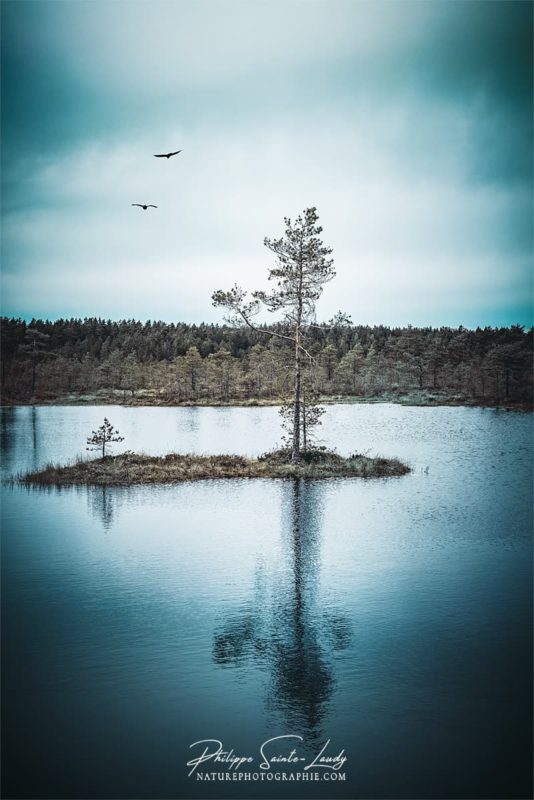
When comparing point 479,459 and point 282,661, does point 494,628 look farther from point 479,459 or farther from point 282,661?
point 479,459

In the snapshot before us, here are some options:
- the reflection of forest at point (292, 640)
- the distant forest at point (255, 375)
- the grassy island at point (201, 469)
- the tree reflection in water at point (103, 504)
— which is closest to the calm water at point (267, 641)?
the reflection of forest at point (292, 640)

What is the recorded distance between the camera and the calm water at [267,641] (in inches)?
347

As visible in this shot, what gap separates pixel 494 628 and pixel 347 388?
114315 millimetres

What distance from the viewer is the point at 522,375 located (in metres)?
92.8

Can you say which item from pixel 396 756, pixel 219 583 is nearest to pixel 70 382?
pixel 219 583

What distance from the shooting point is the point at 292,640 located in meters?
12.3

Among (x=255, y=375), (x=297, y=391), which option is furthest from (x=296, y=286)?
(x=255, y=375)

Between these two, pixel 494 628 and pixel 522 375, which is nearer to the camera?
pixel 494 628

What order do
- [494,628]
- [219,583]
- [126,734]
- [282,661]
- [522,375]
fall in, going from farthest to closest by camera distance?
[522,375] < [219,583] < [494,628] < [282,661] < [126,734]

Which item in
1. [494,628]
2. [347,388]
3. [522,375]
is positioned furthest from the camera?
[347,388]

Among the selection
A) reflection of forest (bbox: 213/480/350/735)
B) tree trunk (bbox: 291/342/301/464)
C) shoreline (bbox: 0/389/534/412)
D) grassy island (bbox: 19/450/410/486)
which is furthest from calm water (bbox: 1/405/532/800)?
shoreline (bbox: 0/389/534/412)
